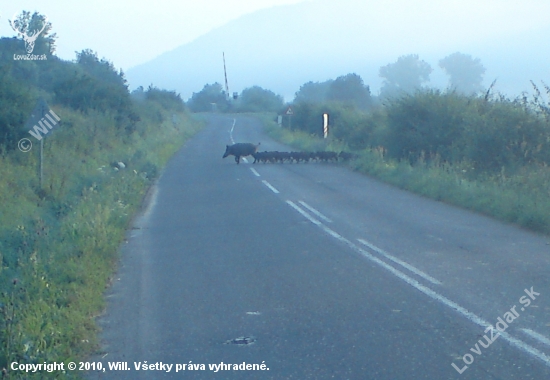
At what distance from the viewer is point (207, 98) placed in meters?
140

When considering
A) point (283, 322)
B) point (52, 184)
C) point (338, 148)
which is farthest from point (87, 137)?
point (283, 322)

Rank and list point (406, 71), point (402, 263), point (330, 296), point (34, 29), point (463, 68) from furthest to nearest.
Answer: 1. point (406, 71)
2. point (463, 68)
3. point (34, 29)
4. point (402, 263)
5. point (330, 296)

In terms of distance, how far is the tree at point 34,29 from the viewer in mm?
38469

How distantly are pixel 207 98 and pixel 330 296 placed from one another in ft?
439

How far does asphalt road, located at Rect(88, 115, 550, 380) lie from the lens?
6.04 metres

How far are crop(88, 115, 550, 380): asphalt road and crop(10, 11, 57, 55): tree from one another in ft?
89.7

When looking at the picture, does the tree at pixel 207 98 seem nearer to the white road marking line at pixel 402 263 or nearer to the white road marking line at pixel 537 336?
the white road marking line at pixel 402 263

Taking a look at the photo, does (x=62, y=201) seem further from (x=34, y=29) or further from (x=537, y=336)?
(x=34, y=29)

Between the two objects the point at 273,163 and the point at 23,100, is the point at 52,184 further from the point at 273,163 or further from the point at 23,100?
the point at 273,163

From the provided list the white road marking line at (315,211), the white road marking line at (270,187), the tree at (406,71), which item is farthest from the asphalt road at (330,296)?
the tree at (406,71)

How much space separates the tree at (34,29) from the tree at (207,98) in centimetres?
8817

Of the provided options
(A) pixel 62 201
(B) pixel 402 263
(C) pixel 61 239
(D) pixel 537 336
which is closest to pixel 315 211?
(B) pixel 402 263

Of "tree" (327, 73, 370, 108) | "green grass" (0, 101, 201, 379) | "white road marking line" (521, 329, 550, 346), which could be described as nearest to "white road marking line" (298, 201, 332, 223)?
"green grass" (0, 101, 201, 379)

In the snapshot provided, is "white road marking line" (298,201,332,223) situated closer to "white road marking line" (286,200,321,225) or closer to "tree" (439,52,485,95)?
"white road marking line" (286,200,321,225)
